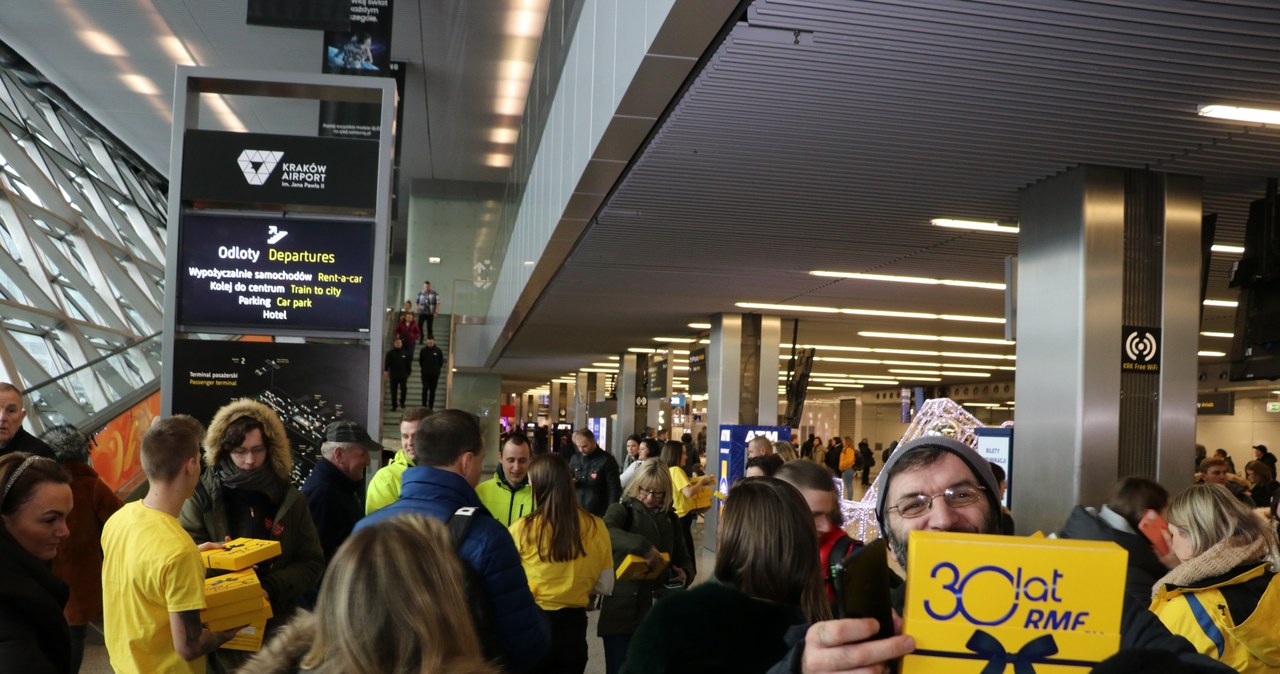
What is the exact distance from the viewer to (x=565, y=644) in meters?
5.23

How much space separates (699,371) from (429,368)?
6.14 m

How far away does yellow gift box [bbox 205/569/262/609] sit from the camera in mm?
3600

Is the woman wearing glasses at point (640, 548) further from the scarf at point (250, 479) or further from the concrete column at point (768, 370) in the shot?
the concrete column at point (768, 370)

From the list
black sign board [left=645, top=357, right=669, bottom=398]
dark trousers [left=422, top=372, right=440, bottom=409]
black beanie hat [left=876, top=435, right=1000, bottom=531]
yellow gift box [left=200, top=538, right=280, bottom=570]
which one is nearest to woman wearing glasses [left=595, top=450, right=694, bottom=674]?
yellow gift box [left=200, top=538, right=280, bottom=570]

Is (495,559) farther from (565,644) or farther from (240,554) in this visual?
(565,644)

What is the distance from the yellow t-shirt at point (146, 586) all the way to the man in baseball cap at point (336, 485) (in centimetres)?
186

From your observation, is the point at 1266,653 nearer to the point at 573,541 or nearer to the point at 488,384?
the point at 573,541

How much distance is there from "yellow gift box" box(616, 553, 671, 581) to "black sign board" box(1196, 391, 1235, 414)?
2956 centimetres

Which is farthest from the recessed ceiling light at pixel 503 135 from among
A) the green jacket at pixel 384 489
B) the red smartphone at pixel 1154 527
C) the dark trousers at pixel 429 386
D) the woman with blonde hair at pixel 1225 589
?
the woman with blonde hair at pixel 1225 589

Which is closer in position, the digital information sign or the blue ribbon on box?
the blue ribbon on box

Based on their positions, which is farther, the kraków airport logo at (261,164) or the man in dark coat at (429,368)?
the man in dark coat at (429,368)

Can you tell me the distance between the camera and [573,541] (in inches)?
203

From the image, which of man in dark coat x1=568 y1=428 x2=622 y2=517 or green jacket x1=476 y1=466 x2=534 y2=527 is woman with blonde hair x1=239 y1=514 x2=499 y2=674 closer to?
green jacket x1=476 y1=466 x2=534 y2=527

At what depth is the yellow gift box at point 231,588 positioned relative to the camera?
3.60m
